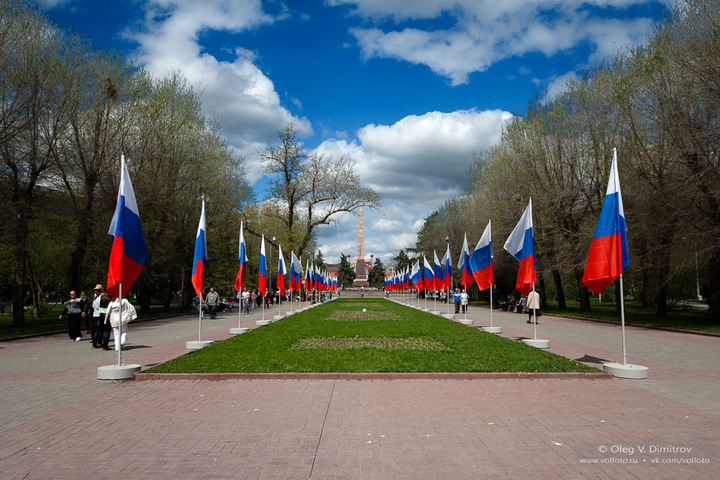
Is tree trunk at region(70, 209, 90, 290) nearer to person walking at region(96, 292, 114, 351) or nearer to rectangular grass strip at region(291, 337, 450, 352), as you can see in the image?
person walking at region(96, 292, 114, 351)

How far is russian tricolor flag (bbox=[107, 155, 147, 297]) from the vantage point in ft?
34.9

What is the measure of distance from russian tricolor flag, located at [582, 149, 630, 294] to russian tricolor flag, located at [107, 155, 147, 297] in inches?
392

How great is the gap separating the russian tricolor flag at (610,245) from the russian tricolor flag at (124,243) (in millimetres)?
9962

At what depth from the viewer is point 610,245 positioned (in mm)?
11148

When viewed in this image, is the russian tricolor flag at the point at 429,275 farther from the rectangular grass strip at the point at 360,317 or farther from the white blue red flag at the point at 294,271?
the white blue red flag at the point at 294,271

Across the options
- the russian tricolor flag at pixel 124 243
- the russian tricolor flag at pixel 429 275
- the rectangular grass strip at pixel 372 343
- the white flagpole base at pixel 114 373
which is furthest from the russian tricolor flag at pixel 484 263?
the russian tricolor flag at pixel 429 275

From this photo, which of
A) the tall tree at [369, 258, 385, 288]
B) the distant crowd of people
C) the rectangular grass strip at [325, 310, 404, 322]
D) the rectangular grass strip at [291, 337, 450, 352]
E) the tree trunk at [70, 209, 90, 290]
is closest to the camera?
the distant crowd of people

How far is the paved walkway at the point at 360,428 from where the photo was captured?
522 cm

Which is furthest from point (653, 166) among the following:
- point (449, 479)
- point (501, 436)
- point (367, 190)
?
point (367, 190)

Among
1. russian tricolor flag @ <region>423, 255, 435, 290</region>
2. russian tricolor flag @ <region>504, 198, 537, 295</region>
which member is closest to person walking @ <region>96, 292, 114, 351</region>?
russian tricolor flag @ <region>504, 198, 537, 295</region>

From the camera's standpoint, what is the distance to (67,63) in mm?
23016

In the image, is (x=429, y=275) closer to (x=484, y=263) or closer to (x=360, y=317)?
(x=360, y=317)

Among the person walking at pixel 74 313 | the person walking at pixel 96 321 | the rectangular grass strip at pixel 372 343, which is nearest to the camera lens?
the rectangular grass strip at pixel 372 343

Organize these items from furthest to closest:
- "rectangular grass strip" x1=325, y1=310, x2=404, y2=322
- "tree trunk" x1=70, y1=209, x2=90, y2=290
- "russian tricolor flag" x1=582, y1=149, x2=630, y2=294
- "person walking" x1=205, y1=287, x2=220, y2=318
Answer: "person walking" x1=205, y1=287, x2=220, y2=318 < "rectangular grass strip" x1=325, y1=310, x2=404, y2=322 < "tree trunk" x1=70, y1=209, x2=90, y2=290 < "russian tricolor flag" x1=582, y1=149, x2=630, y2=294
